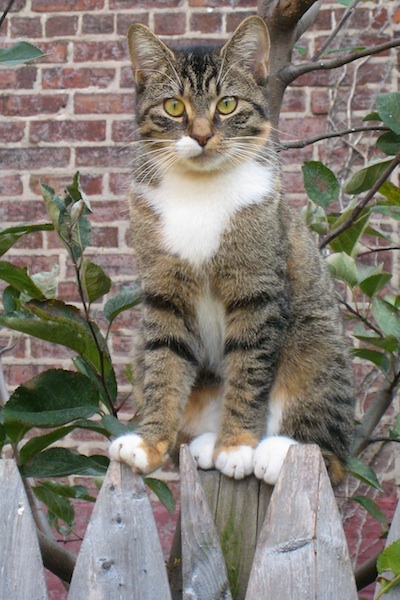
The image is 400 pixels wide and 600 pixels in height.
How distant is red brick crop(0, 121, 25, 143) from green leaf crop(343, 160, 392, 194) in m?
2.16

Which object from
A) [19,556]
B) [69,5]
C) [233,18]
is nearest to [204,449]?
[19,556]

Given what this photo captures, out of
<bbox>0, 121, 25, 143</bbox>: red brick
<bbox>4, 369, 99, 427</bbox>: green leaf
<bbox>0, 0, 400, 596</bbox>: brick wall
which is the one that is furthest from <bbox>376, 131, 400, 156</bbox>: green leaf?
<bbox>0, 121, 25, 143</bbox>: red brick

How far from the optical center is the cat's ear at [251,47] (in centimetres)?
192

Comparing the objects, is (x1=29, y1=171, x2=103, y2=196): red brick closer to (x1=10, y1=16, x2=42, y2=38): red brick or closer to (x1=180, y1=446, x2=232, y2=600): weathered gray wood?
(x1=10, y1=16, x2=42, y2=38): red brick

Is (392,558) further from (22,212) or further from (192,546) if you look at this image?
(22,212)

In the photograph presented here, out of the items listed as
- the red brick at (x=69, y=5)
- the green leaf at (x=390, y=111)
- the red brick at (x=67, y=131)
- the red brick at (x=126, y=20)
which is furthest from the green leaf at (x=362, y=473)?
the red brick at (x=69, y=5)

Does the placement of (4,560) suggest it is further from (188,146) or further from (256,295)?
(188,146)

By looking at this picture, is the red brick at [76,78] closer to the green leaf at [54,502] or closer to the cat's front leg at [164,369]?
the cat's front leg at [164,369]

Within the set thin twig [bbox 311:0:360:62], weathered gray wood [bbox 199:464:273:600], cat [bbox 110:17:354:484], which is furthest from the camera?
thin twig [bbox 311:0:360:62]

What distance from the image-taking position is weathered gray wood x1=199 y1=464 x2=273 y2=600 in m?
1.42

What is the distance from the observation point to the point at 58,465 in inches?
65.9

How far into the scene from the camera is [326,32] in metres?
3.72

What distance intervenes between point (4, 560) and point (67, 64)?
2892 mm

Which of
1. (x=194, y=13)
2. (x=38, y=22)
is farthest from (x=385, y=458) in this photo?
(x=38, y=22)
